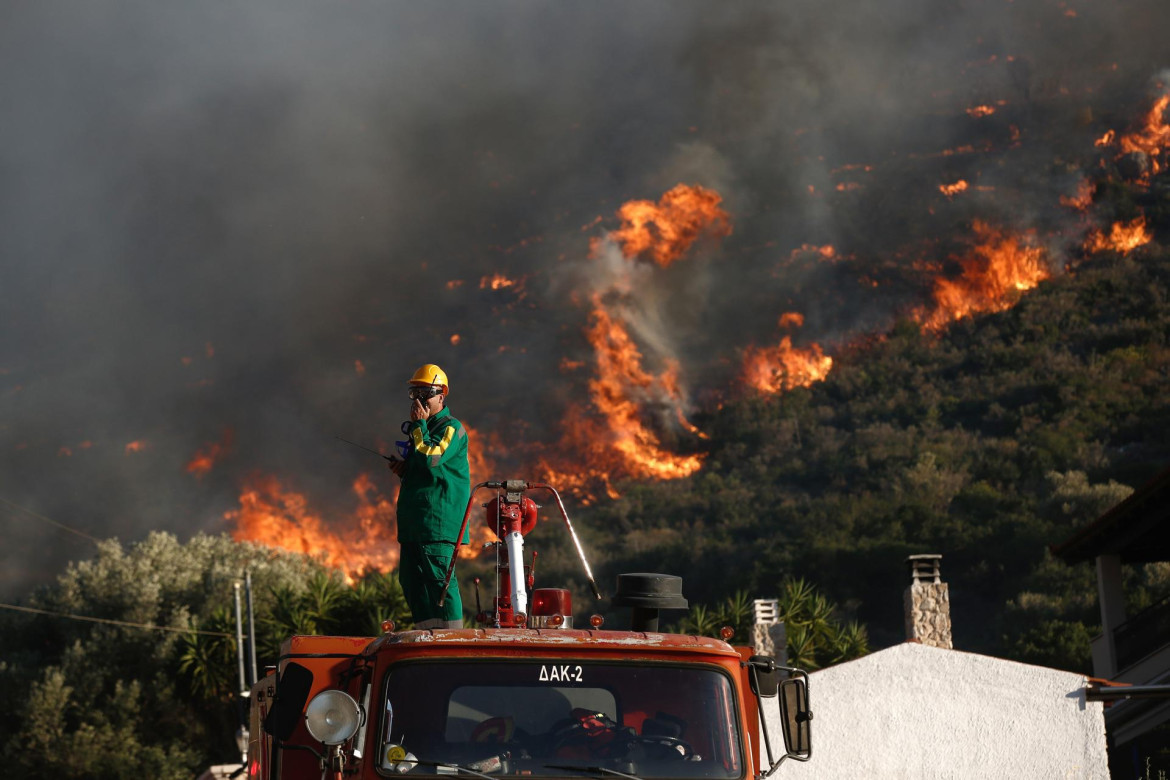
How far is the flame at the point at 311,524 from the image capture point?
9275 cm

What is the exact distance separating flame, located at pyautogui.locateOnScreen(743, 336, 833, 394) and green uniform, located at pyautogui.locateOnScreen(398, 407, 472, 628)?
90090 mm

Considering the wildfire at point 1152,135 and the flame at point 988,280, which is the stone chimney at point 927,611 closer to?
the flame at point 988,280

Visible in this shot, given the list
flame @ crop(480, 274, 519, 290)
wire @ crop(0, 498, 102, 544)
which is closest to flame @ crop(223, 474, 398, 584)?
wire @ crop(0, 498, 102, 544)

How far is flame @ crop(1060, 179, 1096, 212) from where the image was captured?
4077 inches

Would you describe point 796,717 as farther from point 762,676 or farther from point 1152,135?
point 1152,135

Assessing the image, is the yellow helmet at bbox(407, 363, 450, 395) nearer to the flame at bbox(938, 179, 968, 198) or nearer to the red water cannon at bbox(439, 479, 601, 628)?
the red water cannon at bbox(439, 479, 601, 628)

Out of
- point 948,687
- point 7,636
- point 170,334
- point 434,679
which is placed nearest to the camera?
point 434,679

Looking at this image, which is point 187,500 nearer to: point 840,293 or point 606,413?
point 606,413

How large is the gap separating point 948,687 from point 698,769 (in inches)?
398

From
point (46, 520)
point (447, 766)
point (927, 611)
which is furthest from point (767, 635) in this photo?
point (46, 520)

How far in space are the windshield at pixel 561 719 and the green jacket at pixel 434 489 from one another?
238 cm

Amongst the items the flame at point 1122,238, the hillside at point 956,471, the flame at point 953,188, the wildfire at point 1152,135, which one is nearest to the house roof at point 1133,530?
the hillside at point 956,471

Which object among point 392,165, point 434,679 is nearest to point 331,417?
point 392,165

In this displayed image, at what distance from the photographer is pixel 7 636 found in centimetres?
5497
